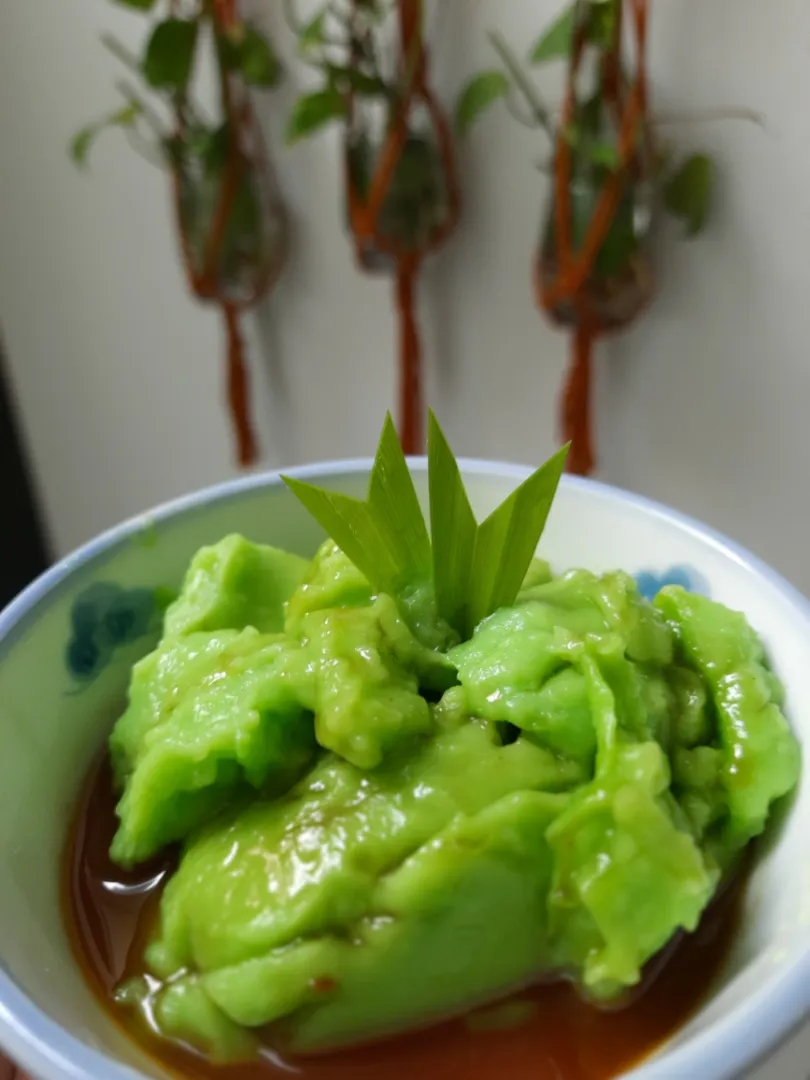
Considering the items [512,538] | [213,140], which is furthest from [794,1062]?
[213,140]

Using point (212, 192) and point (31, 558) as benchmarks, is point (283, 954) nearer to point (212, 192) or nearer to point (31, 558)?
point (212, 192)

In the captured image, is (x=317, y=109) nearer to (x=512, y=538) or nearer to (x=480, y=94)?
(x=480, y=94)

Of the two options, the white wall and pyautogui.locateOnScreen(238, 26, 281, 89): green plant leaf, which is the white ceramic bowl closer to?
the white wall

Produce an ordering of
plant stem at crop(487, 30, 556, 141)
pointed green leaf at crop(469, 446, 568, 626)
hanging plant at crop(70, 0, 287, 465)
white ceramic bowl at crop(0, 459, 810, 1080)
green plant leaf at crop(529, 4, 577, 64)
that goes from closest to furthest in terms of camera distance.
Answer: white ceramic bowl at crop(0, 459, 810, 1080), pointed green leaf at crop(469, 446, 568, 626), green plant leaf at crop(529, 4, 577, 64), plant stem at crop(487, 30, 556, 141), hanging plant at crop(70, 0, 287, 465)

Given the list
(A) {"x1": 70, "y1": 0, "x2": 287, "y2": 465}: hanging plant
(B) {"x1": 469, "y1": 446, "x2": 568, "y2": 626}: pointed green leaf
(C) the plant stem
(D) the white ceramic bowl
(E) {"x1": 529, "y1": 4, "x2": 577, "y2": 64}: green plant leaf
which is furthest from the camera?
(A) {"x1": 70, "y1": 0, "x2": 287, "y2": 465}: hanging plant

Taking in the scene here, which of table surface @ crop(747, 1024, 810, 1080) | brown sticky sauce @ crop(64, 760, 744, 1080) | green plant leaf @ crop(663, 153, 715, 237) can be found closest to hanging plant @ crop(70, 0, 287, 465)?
green plant leaf @ crop(663, 153, 715, 237)

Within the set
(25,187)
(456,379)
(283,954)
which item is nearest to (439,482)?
(283,954)

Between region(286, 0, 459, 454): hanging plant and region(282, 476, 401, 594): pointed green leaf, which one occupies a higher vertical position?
region(286, 0, 459, 454): hanging plant
